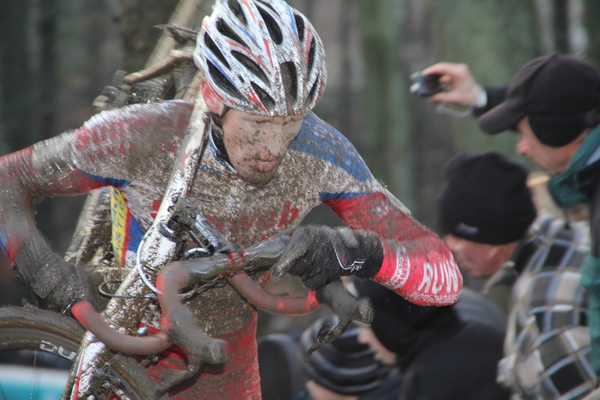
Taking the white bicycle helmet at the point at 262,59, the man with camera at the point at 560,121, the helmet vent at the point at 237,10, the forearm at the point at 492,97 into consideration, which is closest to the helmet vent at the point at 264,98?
the white bicycle helmet at the point at 262,59

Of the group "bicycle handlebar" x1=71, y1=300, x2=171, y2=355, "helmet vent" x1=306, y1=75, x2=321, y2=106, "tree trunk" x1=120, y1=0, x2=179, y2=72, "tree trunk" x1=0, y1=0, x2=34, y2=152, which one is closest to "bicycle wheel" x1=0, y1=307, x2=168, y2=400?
"bicycle handlebar" x1=71, y1=300, x2=171, y2=355

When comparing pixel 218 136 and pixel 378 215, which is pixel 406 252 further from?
pixel 218 136

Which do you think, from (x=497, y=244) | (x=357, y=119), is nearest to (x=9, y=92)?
(x=357, y=119)

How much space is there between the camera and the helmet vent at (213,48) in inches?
80.2

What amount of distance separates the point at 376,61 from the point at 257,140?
18.0 feet

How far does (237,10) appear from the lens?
2.12 m

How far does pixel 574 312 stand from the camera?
2.87 metres

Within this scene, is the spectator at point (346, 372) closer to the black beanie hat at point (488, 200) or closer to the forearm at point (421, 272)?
the black beanie hat at point (488, 200)

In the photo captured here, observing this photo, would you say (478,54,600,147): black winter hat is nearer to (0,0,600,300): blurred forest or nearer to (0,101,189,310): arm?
(0,101,189,310): arm

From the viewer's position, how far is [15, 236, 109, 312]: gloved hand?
2004mm

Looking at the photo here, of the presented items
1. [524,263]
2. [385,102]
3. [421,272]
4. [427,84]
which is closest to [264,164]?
[421,272]

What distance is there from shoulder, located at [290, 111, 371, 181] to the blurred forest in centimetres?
359

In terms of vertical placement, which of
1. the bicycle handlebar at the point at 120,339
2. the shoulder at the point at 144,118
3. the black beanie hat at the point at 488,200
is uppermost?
the shoulder at the point at 144,118

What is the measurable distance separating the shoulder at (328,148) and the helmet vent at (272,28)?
1.13ft
